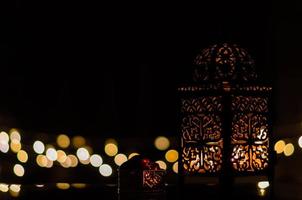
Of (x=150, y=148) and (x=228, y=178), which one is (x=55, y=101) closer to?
(x=150, y=148)

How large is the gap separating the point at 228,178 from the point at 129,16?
187cm

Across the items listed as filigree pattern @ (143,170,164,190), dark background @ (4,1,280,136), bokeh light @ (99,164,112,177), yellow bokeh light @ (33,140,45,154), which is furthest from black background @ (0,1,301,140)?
filigree pattern @ (143,170,164,190)

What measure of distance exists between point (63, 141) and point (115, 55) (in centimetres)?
77

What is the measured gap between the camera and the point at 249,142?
192 centimetres

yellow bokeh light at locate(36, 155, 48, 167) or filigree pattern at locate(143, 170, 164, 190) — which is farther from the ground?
yellow bokeh light at locate(36, 155, 48, 167)

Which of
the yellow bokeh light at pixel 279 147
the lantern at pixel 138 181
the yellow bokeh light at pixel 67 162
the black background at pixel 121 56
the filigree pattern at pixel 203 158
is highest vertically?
the black background at pixel 121 56

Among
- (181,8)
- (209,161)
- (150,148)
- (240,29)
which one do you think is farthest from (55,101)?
(209,161)

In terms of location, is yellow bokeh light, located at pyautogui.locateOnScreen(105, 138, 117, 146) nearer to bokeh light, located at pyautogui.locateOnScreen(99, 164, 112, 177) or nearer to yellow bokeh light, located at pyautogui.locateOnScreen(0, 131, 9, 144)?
bokeh light, located at pyautogui.locateOnScreen(99, 164, 112, 177)

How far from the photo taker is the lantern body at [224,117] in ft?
6.14

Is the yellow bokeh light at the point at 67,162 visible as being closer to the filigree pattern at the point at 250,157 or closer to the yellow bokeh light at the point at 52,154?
the yellow bokeh light at the point at 52,154

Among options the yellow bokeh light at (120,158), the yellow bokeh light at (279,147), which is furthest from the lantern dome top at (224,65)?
the yellow bokeh light at (120,158)

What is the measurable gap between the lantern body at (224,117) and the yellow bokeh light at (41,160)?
214 cm

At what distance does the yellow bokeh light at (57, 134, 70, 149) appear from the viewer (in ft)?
12.5

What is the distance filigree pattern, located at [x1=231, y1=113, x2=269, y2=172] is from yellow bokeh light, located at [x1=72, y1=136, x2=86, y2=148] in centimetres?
203
